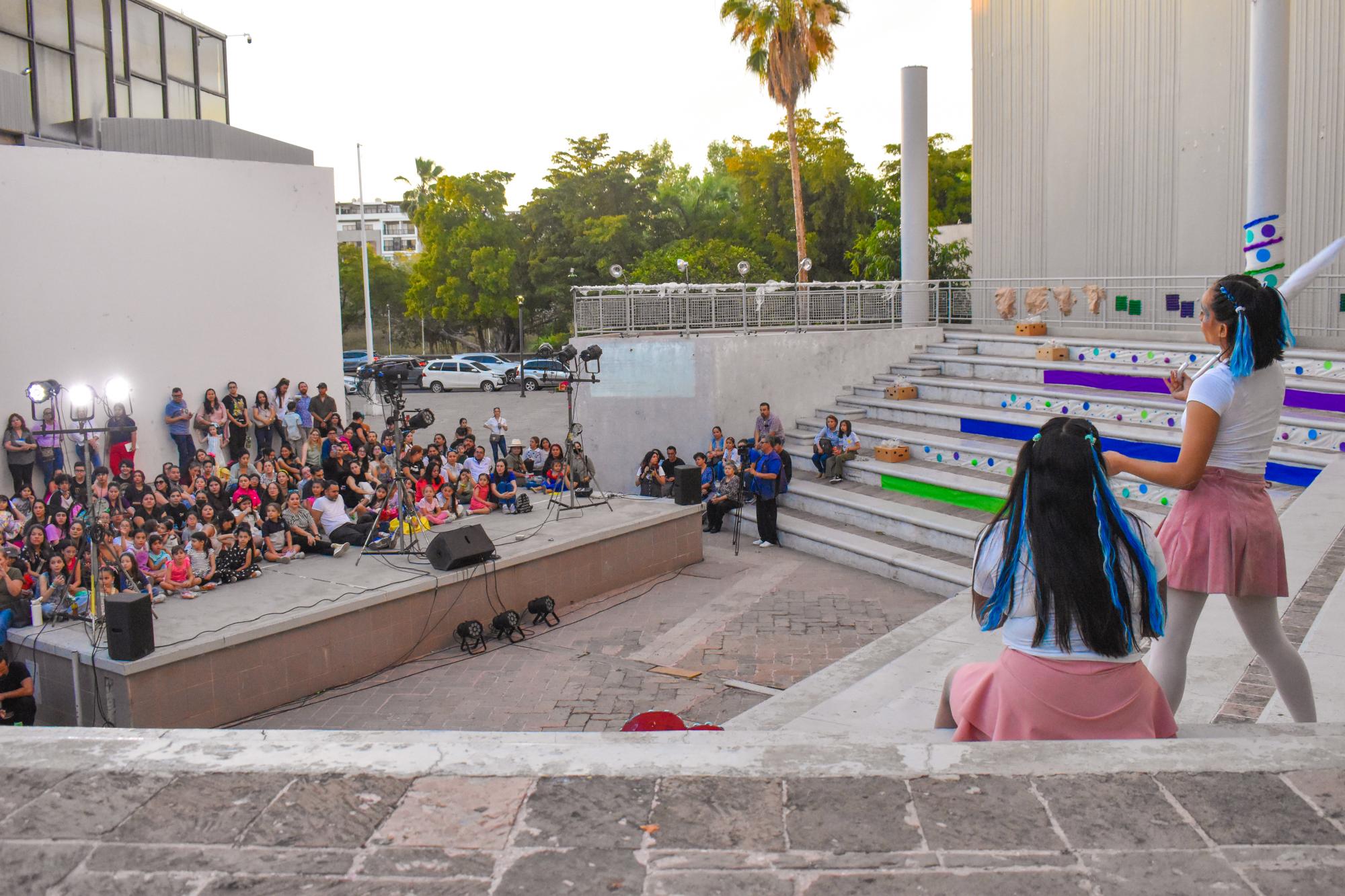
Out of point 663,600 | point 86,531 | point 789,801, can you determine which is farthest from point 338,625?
point 789,801

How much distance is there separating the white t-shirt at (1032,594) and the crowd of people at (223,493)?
25.0 feet

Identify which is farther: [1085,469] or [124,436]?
[124,436]

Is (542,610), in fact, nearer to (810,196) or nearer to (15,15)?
(15,15)

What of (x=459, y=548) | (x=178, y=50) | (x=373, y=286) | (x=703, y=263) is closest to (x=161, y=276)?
(x=178, y=50)

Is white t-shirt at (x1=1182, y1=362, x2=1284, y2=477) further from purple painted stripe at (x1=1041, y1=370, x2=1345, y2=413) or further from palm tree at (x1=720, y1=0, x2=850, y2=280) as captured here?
palm tree at (x1=720, y1=0, x2=850, y2=280)

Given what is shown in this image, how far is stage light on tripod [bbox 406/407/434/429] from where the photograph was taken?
422 inches

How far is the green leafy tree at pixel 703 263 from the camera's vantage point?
3728cm

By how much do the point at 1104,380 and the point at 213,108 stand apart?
18.1 metres

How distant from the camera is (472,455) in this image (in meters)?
15.0

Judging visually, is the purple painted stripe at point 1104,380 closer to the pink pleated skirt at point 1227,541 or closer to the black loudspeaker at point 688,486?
the black loudspeaker at point 688,486

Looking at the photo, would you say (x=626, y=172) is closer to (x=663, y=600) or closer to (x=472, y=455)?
(x=472, y=455)

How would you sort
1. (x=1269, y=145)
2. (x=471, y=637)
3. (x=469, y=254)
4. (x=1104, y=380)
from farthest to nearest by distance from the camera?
(x=469, y=254) < (x=1104, y=380) < (x=1269, y=145) < (x=471, y=637)

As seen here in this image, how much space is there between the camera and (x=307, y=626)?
9156mm

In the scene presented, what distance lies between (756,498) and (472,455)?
13.3 ft
